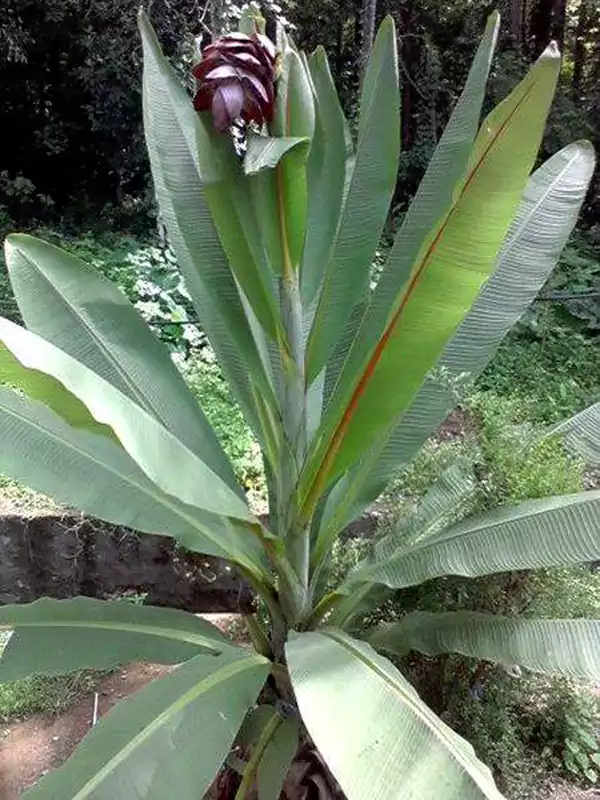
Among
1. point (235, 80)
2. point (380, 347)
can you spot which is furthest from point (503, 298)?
point (235, 80)

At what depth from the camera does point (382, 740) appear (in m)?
0.80

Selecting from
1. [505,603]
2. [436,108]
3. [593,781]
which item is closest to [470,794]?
[505,603]

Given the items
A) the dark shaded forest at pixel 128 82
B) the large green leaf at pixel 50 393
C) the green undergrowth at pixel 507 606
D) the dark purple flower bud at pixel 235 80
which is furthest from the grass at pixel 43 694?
the dark shaded forest at pixel 128 82

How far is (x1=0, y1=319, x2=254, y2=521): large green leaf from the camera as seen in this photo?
2.48 ft

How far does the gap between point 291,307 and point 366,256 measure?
0.18 meters

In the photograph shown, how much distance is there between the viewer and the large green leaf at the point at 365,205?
3.83ft

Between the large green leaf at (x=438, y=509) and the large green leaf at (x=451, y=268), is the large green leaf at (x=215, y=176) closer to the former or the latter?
the large green leaf at (x=451, y=268)

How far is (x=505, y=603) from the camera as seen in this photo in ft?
4.20

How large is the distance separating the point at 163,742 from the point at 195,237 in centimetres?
72

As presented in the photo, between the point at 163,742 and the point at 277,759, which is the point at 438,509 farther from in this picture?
the point at 163,742

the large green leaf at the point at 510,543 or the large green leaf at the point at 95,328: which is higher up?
the large green leaf at the point at 95,328

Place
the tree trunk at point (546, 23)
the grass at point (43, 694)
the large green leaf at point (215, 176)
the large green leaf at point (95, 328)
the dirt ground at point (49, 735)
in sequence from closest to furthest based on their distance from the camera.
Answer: the large green leaf at point (215, 176) → the large green leaf at point (95, 328) → the dirt ground at point (49, 735) → the grass at point (43, 694) → the tree trunk at point (546, 23)

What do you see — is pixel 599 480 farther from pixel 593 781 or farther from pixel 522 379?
pixel 522 379

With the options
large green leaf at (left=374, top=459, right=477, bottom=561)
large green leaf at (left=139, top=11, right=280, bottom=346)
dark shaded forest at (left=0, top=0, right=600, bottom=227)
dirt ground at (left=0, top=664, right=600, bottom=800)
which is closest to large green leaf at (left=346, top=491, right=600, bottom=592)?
large green leaf at (left=374, top=459, right=477, bottom=561)
